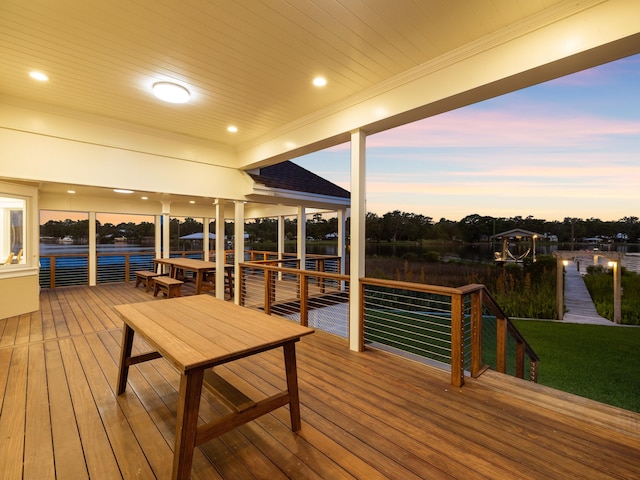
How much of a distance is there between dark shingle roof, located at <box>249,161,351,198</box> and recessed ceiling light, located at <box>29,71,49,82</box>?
332cm

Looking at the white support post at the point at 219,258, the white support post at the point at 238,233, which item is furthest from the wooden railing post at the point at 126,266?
the white support post at the point at 238,233

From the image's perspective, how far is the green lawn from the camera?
512cm

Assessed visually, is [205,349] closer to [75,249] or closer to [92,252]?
[92,252]

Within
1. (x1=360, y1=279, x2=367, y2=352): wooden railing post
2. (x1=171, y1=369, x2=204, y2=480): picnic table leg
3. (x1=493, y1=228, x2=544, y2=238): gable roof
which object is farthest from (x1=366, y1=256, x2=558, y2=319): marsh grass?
(x1=171, y1=369, x2=204, y2=480): picnic table leg

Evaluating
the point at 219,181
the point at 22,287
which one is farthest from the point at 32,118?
the point at 22,287

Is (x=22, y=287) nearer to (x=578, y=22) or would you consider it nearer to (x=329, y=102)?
(x=329, y=102)

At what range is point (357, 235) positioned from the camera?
3457 millimetres

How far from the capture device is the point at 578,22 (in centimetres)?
200

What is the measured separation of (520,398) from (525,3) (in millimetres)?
3049

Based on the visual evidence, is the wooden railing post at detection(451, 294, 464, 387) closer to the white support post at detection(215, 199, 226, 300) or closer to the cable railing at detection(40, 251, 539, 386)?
the cable railing at detection(40, 251, 539, 386)

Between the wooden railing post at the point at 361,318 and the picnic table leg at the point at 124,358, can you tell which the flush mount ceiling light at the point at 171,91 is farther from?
the wooden railing post at the point at 361,318

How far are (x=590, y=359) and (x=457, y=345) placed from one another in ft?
20.6

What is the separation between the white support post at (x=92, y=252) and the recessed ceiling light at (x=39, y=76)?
6415 millimetres

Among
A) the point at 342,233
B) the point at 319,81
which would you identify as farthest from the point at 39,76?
the point at 342,233
